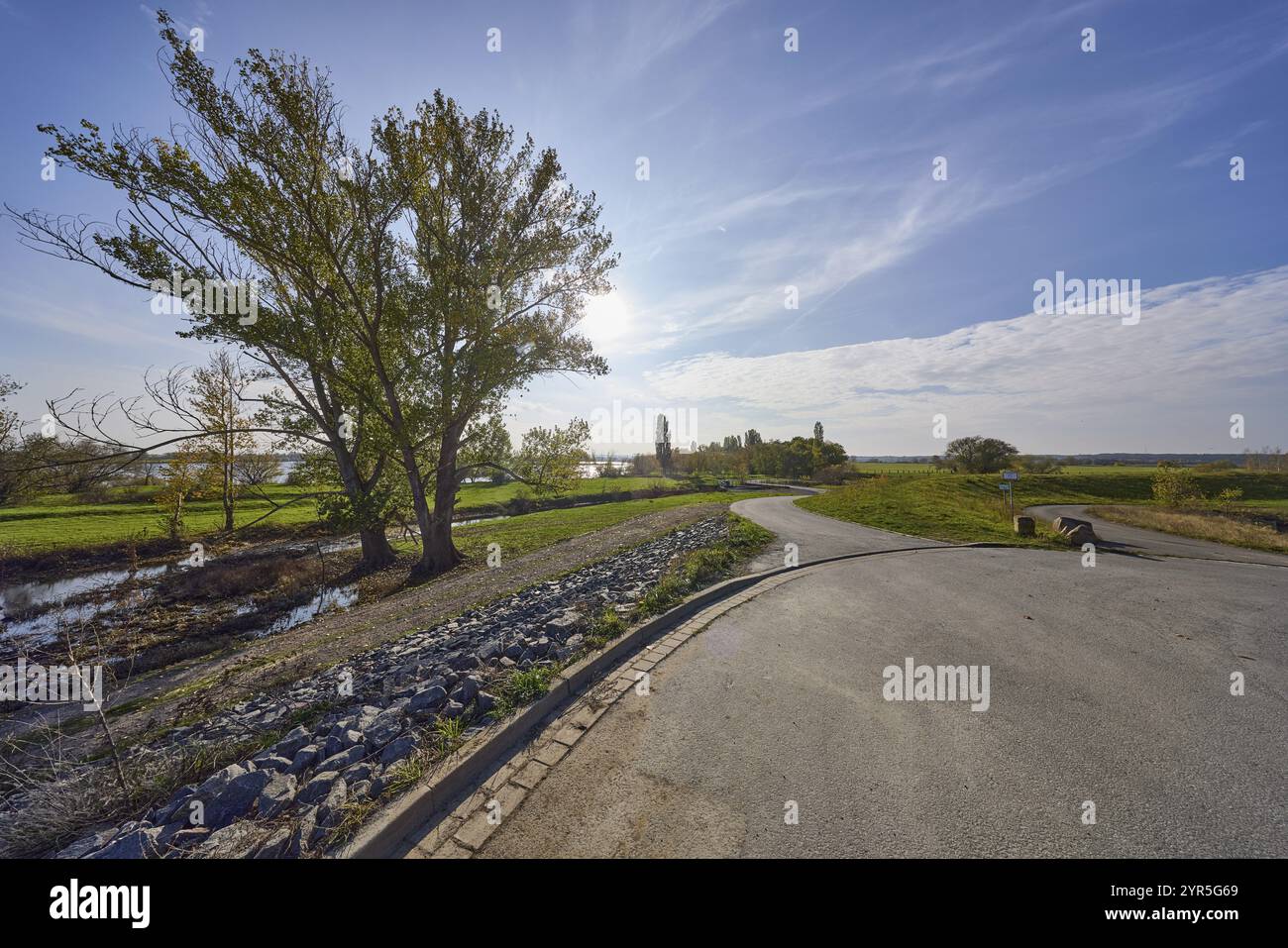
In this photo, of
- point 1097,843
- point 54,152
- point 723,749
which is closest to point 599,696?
point 723,749

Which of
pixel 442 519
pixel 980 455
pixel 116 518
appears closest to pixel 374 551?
pixel 442 519

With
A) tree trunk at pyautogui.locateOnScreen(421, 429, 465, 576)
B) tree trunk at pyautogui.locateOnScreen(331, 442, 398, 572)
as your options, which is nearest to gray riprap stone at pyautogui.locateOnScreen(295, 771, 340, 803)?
tree trunk at pyautogui.locateOnScreen(331, 442, 398, 572)

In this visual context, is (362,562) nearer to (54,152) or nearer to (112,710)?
(112,710)

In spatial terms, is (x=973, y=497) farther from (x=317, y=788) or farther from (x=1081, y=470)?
(x=1081, y=470)

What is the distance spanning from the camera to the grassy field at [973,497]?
18219 millimetres

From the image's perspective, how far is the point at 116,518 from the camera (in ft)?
92.5

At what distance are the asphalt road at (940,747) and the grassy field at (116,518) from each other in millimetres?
12629

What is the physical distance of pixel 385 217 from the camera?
41.9 feet

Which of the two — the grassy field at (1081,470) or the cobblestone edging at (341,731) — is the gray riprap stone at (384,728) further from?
the grassy field at (1081,470)

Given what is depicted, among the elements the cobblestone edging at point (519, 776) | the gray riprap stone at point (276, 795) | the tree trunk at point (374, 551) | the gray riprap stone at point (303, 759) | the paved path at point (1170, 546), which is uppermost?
the gray riprap stone at point (276, 795)

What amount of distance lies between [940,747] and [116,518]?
146 feet

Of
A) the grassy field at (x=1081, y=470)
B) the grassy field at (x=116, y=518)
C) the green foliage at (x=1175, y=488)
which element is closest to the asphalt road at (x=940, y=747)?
the grassy field at (x=116, y=518)

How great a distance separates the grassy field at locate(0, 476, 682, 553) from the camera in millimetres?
20953
